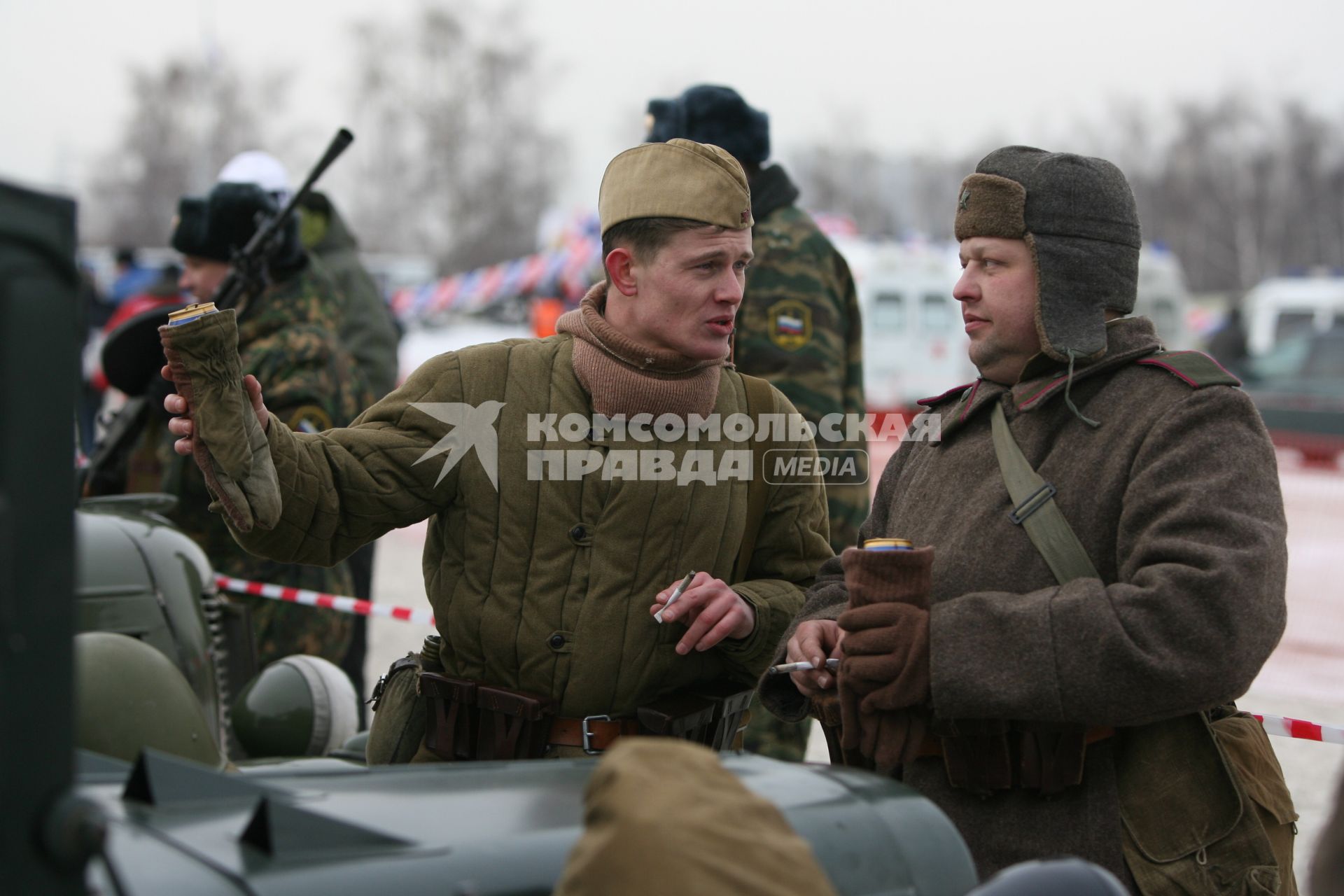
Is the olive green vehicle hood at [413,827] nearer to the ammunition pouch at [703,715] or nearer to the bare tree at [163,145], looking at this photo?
the ammunition pouch at [703,715]

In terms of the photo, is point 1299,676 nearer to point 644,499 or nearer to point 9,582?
point 644,499

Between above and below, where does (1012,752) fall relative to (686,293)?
below

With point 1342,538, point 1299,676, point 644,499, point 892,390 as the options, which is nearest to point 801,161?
point 892,390

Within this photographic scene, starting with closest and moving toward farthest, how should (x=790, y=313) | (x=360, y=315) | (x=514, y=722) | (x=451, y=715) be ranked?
1. (x=514, y=722)
2. (x=451, y=715)
3. (x=790, y=313)
4. (x=360, y=315)

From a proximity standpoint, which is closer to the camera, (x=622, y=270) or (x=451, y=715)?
(x=451, y=715)

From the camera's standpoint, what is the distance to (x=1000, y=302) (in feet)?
8.32

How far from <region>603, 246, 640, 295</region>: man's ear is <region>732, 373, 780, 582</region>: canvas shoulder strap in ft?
1.18

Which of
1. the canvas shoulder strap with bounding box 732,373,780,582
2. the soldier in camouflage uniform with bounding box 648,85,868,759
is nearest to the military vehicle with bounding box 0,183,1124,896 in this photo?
the canvas shoulder strap with bounding box 732,373,780,582

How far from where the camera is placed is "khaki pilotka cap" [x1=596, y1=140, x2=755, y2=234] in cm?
272

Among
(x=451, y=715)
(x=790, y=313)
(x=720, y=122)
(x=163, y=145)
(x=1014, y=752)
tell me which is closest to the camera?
(x=1014, y=752)

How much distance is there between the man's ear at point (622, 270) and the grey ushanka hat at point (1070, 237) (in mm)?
720

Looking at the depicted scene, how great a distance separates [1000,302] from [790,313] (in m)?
1.91

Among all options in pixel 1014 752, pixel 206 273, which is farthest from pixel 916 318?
pixel 1014 752

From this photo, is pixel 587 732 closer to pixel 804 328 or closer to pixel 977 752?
pixel 977 752
